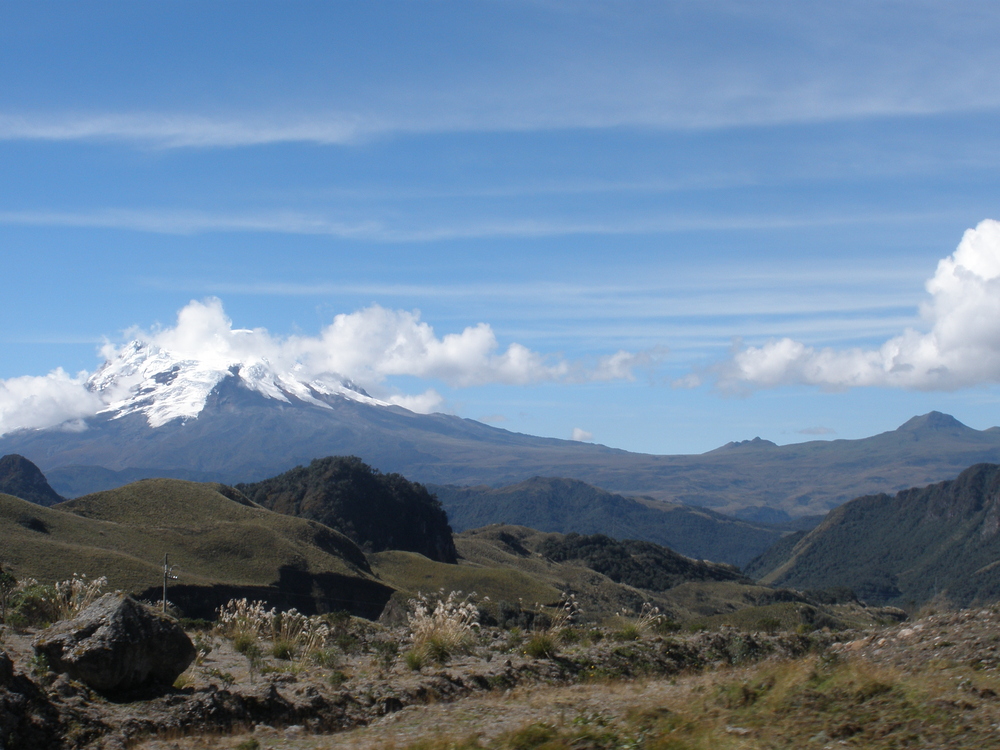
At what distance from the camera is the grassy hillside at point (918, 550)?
150 m

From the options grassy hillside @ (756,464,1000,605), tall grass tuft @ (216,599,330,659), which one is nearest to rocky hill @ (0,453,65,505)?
grassy hillside @ (756,464,1000,605)

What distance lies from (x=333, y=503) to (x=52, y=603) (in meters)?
91.9

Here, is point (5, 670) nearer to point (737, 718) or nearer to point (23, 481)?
point (737, 718)

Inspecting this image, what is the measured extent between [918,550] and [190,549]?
163 metres

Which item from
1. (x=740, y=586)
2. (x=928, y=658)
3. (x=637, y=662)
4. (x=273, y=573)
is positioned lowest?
(x=740, y=586)

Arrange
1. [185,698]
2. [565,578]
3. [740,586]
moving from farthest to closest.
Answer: [740,586] → [565,578] → [185,698]

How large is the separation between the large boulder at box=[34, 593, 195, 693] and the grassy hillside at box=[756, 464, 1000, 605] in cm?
13947

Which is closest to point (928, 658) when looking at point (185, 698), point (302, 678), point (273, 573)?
point (302, 678)

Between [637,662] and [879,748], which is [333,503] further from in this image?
[879,748]

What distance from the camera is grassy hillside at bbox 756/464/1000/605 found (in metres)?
150

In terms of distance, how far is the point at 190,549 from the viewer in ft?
179

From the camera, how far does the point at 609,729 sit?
838 centimetres

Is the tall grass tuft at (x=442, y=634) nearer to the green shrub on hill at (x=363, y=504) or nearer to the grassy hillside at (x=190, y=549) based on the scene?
the grassy hillside at (x=190, y=549)

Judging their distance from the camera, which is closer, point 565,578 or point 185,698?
point 185,698
